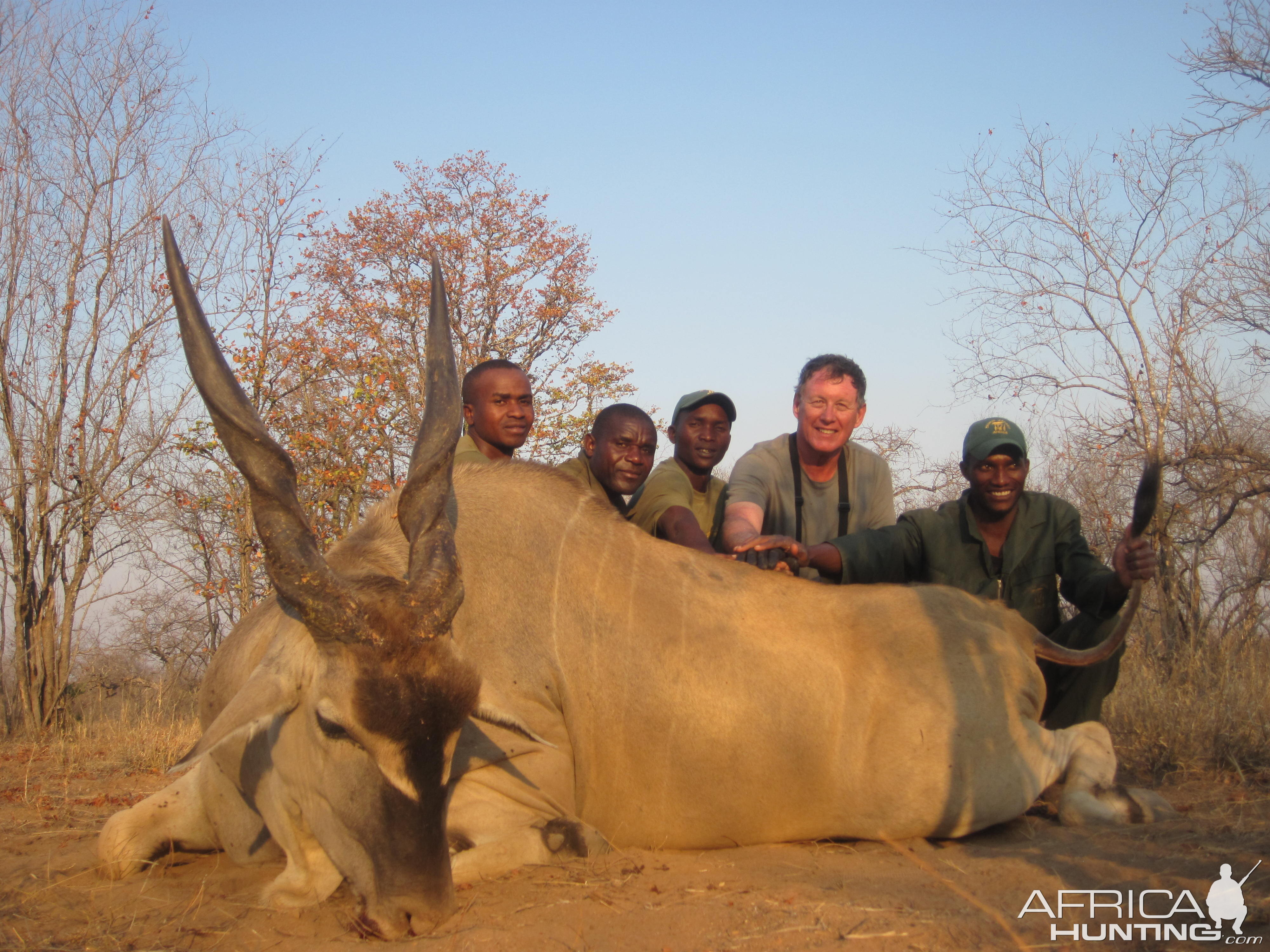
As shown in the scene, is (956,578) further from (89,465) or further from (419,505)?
(89,465)

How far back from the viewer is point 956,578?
19.7ft

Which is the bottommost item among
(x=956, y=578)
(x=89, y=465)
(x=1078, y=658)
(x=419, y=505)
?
(x=1078, y=658)

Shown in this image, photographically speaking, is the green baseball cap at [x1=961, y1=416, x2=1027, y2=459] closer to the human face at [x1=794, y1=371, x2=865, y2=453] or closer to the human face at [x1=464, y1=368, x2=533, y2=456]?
the human face at [x1=794, y1=371, x2=865, y2=453]

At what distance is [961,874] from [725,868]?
0.87m

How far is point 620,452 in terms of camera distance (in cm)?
621

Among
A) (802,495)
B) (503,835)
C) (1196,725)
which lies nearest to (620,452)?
(802,495)

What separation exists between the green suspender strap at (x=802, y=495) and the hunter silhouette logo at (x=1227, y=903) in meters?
3.36

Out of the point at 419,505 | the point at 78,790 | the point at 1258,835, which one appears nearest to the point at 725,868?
the point at 419,505

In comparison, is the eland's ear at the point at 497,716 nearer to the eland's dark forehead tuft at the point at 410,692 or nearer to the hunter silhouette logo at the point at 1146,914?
the eland's dark forehead tuft at the point at 410,692

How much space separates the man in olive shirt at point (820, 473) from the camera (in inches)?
251

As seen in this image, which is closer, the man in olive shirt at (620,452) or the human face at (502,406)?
the man in olive shirt at (620,452)

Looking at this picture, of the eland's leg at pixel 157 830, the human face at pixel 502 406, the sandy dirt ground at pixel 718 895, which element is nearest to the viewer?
the sandy dirt ground at pixel 718 895

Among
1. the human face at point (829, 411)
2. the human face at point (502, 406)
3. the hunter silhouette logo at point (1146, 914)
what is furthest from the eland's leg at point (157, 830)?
the human face at point (829, 411)

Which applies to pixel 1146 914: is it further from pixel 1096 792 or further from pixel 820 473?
pixel 820 473
